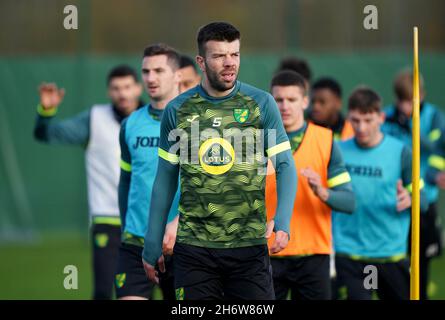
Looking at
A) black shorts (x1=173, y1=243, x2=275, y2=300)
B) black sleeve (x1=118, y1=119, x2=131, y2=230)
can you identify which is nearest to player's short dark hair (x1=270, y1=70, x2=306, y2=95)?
black sleeve (x1=118, y1=119, x2=131, y2=230)

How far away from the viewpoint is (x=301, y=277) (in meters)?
7.88

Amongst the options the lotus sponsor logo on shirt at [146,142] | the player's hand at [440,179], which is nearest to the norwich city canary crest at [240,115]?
the lotus sponsor logo on shirt at [146,142]

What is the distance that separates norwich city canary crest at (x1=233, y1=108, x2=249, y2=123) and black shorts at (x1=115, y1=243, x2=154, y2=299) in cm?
206

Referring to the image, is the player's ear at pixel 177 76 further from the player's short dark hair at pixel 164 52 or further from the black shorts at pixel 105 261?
the black shorts at pixel 105 261

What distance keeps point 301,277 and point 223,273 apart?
1.85 m

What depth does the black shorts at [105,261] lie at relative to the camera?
971cm

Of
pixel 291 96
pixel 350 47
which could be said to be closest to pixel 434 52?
pixel 350 47

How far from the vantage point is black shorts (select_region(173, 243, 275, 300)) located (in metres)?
6.08

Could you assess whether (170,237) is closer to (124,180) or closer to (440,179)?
(124,180)

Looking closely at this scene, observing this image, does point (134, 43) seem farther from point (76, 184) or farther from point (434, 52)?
point (434, 52)

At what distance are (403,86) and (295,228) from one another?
11.1ft

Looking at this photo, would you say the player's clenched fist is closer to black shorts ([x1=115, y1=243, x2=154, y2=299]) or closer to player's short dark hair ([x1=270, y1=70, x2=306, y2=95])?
black shorts ([x1=115, y1=243, x2=154, y2=299])

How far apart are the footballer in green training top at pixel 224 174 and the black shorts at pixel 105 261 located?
143 inches

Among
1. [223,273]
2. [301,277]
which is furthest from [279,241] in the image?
[301,277]
